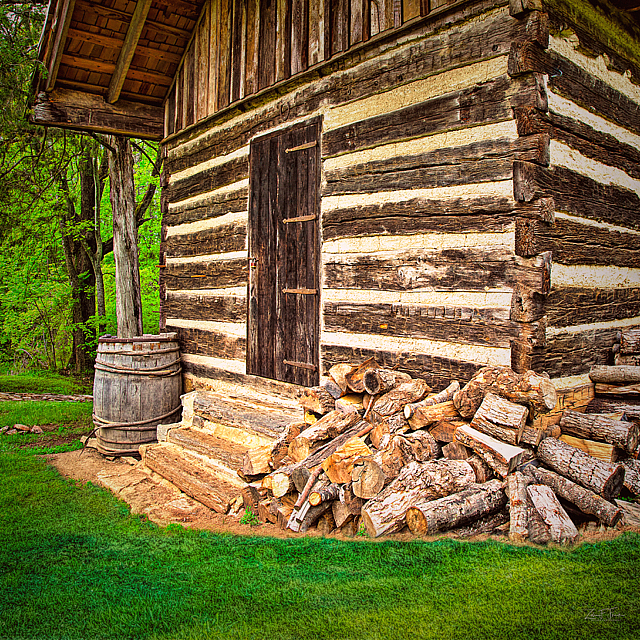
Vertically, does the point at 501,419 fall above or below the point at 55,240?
below

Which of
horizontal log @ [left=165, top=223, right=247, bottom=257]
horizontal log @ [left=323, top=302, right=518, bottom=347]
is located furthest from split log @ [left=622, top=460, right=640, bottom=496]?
horizontal log @ [left=165, top=223, right=247, bottom=257]

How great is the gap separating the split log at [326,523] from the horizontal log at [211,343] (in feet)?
10.5

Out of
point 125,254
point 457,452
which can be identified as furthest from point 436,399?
point 125,254

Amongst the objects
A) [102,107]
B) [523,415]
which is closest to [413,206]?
[523,415]

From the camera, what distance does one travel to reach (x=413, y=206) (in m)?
4.71

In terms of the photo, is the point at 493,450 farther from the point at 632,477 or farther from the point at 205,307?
the point at 205,307

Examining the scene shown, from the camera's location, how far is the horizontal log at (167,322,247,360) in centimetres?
695

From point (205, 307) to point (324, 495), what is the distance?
4449mm

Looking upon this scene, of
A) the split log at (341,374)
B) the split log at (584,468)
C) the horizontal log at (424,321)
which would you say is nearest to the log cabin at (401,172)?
the horizontal log at (424,321)

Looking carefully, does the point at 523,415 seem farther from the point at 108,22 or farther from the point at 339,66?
the point at 108,22

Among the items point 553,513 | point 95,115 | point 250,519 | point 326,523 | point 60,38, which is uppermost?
point 60,38

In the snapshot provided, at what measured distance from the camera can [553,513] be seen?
327cm

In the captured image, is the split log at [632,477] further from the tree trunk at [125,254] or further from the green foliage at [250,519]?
the tree trunk at [125,254]

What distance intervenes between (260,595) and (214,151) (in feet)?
19.9
